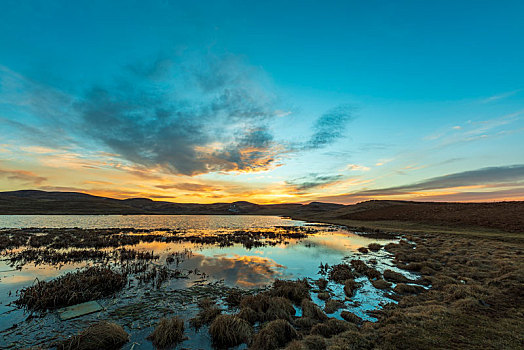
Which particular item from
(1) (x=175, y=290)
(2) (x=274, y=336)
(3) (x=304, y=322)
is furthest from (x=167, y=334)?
(1) (x=175, y=290)

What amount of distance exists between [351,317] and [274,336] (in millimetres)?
4227

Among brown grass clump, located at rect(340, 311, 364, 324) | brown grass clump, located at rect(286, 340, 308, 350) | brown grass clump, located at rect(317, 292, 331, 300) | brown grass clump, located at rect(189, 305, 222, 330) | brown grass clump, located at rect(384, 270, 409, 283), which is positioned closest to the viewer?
brown grass clump, located at rect(286, 340, 308, 350)

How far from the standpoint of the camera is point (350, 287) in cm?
1446

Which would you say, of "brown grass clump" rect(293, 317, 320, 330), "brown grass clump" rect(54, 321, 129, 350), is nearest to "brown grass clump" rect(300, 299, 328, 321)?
"brown grass clump" rect(293, 317, 320, 330)

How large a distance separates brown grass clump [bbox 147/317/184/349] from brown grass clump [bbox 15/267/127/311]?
631cm

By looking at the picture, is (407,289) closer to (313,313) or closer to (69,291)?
(313,313)

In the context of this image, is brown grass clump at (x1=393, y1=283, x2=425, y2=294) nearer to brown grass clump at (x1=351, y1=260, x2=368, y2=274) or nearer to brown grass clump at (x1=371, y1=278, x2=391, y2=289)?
brown grass clump at (x1=371, y1=278, x2=391, y2=289)

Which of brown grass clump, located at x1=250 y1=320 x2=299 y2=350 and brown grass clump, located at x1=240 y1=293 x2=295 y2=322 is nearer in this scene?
brown grass clump, located at x1=250 y1=320 x2=299 y2=350

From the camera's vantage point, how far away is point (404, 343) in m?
7.56

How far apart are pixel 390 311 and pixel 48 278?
2210 cm

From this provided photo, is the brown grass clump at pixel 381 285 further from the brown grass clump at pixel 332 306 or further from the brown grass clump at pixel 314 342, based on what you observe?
the brown grass clump at pixel 314 342

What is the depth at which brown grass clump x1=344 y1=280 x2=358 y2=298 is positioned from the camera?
44.4ft

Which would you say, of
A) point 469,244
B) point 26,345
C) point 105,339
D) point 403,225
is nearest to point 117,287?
point 26,345

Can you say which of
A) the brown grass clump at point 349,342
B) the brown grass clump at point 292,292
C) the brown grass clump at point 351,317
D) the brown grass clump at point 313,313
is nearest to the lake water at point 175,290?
the brown grass clump at point 351,317
